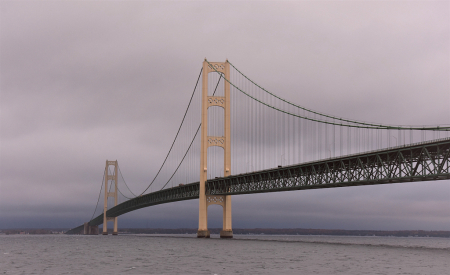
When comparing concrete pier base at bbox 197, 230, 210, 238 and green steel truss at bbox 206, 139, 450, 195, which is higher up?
green steel truss at bbox 206, 139, 450, 195

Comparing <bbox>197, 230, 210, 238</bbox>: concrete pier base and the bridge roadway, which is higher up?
the bridge roadway

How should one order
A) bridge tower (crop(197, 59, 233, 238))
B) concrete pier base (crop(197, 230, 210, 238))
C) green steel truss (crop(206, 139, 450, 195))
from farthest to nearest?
concrete pier base (crop(197, 230, 210, 238)) → bridge tower (crop(197, 59, 233, 238)) → green steel truss (crop(206, 139, 450, 195))

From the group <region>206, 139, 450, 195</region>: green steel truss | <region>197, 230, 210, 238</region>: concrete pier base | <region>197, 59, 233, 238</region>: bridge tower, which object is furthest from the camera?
<region>197, 230, 210, 238</region>: concrete pier base

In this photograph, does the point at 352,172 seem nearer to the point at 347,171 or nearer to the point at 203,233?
the point at 347,171

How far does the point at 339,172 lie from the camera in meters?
59.1

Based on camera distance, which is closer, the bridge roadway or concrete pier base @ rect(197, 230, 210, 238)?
the bridge roadway

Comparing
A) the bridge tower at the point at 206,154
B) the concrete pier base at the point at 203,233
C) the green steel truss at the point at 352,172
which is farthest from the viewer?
the concrete pier base at the point at 203,233

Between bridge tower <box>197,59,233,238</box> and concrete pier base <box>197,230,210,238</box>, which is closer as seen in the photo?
bridge tower <box>197,59,233,238</box>

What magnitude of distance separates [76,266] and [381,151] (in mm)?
29991

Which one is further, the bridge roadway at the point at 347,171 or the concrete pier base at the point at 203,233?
the concrete pier base at the point at 203,233

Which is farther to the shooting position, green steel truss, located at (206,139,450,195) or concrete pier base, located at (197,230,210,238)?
concrete pier base, located at (197,230,210,238)

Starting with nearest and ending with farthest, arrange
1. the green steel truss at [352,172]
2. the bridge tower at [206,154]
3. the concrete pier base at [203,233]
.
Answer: the green steel truss at [352,172] → the bridge tower at [206,154] → the concrete pier base at [203,233]

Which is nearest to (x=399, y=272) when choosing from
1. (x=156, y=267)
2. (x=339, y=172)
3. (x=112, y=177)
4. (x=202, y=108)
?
(x=156, y=267)

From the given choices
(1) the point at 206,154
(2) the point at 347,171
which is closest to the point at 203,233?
(1) the point at 206,154
